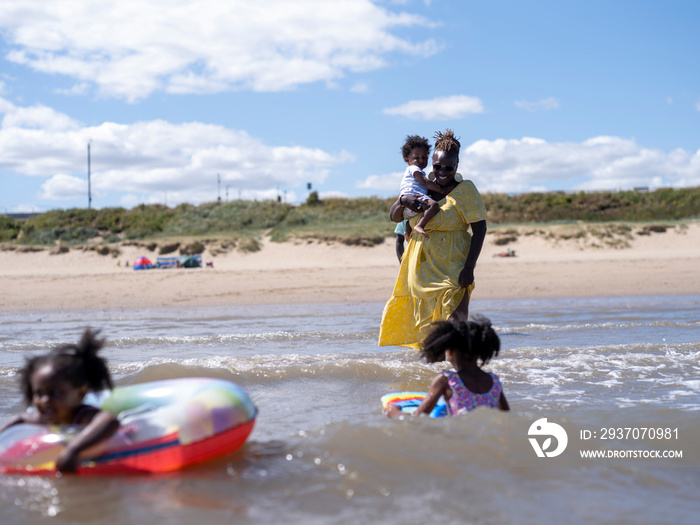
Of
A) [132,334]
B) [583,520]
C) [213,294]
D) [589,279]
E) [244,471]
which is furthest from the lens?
[589,279]

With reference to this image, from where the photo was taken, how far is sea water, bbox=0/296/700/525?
2717mm

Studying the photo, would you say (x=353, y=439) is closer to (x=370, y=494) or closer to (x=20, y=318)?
(x=370, y=494)

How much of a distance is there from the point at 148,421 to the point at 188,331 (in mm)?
5706

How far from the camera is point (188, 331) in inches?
335

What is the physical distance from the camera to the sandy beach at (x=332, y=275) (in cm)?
1312

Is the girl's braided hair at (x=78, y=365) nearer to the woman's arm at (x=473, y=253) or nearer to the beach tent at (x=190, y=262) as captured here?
the woman's arm at (x=473, y=253)

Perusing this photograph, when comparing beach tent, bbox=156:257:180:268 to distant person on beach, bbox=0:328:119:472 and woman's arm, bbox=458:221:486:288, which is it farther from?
distant person on beach, bbox=0:328:119:472

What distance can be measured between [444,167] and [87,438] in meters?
3.17

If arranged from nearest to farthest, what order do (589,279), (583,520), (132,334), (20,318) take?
(583,520), (132,334), (20,318), (589,279)

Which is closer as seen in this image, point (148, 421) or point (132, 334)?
point (148, 421)

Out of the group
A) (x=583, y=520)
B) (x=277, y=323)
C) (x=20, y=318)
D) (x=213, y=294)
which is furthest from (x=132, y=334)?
(x=583, y=520)

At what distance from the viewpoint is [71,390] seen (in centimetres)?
287

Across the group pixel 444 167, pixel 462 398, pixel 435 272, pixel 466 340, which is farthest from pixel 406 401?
pixel 444 167

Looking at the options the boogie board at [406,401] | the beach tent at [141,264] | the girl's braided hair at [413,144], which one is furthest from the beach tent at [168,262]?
the boogie board at [406,401]
